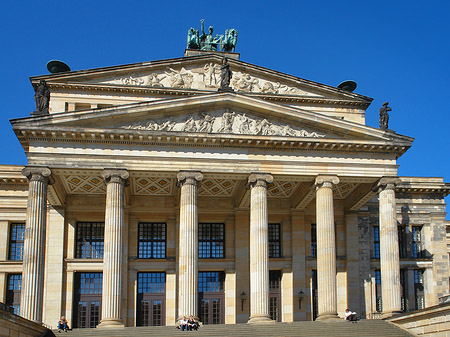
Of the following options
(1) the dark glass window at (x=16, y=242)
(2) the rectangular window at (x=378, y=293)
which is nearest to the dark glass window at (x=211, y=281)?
(2) the rectangular window at (x=378, y=293)

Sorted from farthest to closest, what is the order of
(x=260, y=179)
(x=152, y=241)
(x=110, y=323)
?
(x=152, y=241)
(x=260, y=179)
(x=110, y=323)

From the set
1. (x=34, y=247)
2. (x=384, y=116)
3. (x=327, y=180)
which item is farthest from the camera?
(x=384, y=116)

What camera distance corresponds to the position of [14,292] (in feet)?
145

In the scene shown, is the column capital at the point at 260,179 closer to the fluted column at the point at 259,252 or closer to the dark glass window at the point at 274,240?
the fluted column at the point at 259,252

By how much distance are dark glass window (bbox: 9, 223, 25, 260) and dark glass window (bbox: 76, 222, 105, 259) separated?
4302 mm

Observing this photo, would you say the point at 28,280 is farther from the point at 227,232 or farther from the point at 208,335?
the point at 227,232

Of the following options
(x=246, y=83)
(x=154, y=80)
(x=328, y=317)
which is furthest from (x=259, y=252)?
(x=154, y=80)

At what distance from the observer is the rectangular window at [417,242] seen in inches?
1937

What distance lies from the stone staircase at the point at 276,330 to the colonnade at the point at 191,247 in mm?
1356

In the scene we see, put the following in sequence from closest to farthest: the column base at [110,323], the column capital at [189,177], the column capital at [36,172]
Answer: the column base at [110,323] → the column capital at [36,172] → the column capital at [189,177]

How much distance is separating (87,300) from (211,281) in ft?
27.0

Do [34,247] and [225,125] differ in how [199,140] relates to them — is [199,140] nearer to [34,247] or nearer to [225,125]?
[225,125]

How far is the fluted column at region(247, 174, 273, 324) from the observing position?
3712cm

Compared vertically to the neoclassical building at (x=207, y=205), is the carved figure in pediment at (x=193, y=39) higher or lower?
higher
